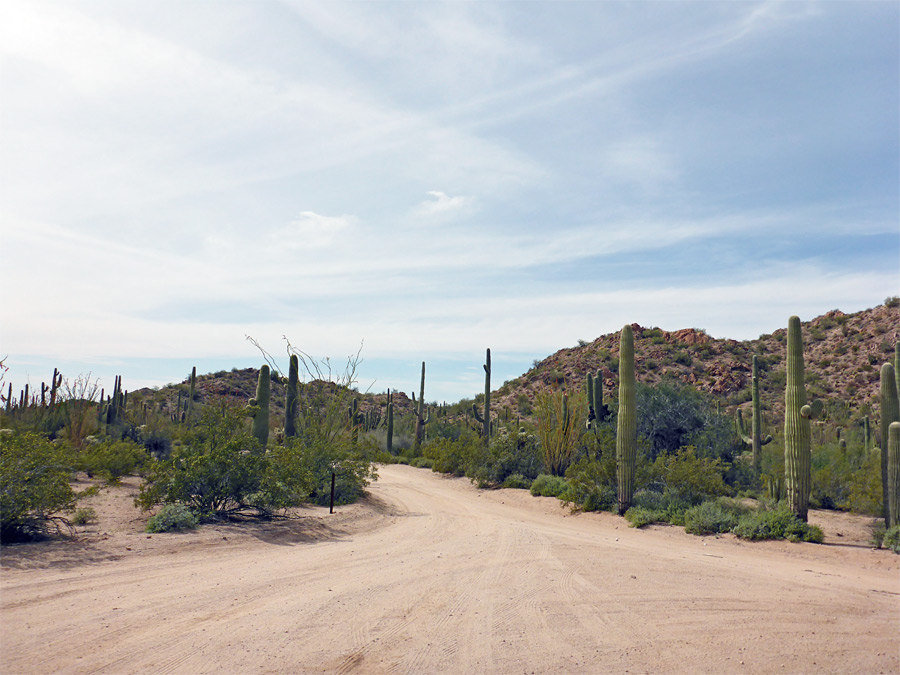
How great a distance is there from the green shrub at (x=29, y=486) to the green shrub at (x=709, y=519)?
1290 cm

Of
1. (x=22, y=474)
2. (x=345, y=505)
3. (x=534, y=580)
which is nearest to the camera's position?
(x=534, y=580)

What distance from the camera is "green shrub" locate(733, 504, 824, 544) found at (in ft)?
41.1

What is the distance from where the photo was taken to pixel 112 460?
1909 centimetres

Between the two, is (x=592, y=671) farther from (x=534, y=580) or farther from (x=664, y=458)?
(x=664, y=458)

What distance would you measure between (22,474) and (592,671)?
383 inches

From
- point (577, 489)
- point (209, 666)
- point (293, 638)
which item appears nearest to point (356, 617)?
point (293, 638)

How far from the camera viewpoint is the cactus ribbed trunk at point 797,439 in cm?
1322

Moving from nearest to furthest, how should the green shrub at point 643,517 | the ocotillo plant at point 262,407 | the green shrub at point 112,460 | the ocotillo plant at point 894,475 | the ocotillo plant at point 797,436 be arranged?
the ocotillo plant at point 894,475 < the ocotillo plant at point 797,436 < the green shrub at point 643,517 < the green shrub at point 112,460 < the ocotillo plant at point 262,407

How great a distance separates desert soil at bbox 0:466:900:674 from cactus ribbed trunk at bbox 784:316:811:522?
3.54 feet

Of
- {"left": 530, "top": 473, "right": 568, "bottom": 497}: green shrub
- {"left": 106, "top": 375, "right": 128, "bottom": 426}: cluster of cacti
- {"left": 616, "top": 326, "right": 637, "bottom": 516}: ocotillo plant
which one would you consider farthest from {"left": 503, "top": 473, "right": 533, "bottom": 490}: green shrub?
{"left": 106, "top": 375, "right": 128, "bottom": 426}: cluster of cacti

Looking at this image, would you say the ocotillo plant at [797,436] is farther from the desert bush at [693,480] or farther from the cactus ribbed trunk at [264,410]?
the cactus ribbed trunk at [264,410]

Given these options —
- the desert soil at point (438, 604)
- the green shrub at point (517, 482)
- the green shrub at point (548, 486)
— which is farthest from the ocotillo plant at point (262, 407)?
the green shrub at point (548, 486)

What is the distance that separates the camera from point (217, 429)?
565 inches

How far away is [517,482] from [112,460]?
14.1m
